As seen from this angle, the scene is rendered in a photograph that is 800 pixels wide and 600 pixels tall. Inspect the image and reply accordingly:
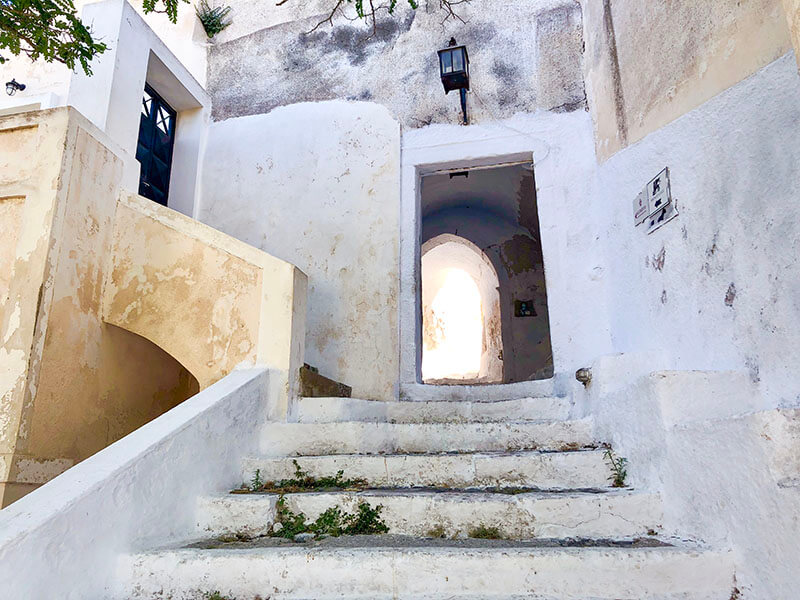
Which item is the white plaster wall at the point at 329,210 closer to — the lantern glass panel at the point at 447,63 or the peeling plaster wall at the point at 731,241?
the lantern glass panel at the point at 447,63

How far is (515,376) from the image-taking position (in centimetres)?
877

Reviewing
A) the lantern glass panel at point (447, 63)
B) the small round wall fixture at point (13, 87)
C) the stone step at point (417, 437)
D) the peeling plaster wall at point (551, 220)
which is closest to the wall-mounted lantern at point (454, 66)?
the lantern glass panel at point (447, 63)

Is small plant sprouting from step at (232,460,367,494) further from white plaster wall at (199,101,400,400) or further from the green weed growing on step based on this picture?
white plaster wall at (199,101,400,400)

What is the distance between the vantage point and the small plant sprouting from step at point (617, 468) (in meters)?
2.40

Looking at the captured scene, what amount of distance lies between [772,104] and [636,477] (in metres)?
1.59

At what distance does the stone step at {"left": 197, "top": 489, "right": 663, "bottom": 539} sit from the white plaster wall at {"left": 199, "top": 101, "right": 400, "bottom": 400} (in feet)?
8.86

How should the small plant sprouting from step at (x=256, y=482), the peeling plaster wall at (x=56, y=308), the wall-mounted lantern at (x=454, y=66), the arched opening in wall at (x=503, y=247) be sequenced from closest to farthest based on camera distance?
the small plant sprouting from step at (x=256, y=482), the peeling plaster wall at (x=56, y=308), the wall-mounted lantern at (x=454, y=66), the arched opening in wall at (x=503, y=247)

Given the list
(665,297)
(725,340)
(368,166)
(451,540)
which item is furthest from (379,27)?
(451,540)

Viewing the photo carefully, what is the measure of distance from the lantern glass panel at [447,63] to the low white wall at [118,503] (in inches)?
142

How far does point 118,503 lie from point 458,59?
14.8ft

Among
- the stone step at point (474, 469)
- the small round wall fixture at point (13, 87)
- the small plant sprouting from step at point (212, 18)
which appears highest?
the small plant sprouting from step at point (212, 18)

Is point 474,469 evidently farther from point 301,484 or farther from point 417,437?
point 301,484

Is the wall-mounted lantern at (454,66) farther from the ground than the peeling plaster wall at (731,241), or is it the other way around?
the wall-mounted lantern at (454,66)

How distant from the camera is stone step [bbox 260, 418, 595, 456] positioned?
288 centimetres
